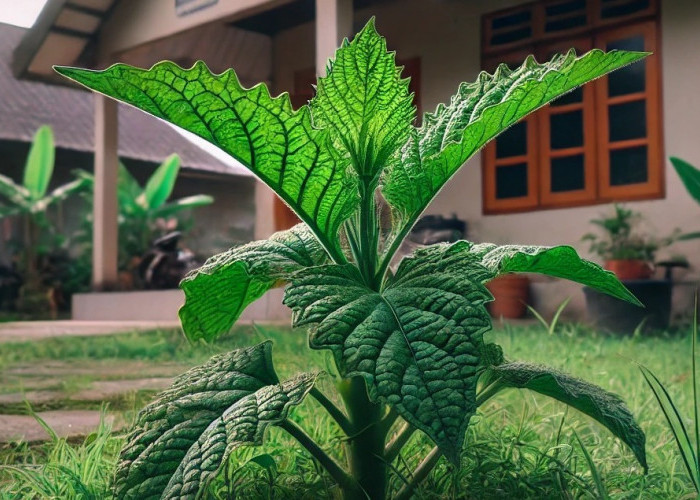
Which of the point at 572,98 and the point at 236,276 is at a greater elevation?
the point at 572,98

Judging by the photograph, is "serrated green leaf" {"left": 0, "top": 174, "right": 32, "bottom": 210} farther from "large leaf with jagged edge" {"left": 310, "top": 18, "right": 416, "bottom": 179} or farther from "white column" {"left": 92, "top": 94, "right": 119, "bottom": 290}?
"large leaf with jagged edge" {"left": 310, "top": 18, "right": 416, "bottom": 179}

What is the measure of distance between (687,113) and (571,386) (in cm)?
415

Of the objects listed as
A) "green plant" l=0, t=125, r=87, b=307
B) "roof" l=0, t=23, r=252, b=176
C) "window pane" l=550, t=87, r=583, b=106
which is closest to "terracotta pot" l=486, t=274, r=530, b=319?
"window pane" l=550, t=87, r=583, b=106

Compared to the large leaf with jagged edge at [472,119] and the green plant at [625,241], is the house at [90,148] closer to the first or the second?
the green plant at [625,241]

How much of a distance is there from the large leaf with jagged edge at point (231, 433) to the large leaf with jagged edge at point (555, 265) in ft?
0.76

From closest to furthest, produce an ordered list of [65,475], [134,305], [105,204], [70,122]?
[65,475] → [134,305] → [105,204] → [70,122]

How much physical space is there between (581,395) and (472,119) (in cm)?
29

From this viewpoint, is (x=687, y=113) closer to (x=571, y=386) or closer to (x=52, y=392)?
(x=52, y=392)

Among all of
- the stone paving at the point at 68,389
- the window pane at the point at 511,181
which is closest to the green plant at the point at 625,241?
the window pane at the point at 511,181

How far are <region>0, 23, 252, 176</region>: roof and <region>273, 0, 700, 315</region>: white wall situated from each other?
3.92 m

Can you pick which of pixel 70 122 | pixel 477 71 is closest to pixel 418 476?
pixel 477 71

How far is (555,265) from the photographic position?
2.62ft

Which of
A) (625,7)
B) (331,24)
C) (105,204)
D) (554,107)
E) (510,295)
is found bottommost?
(510,295)

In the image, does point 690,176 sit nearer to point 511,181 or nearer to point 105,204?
point 511,181
